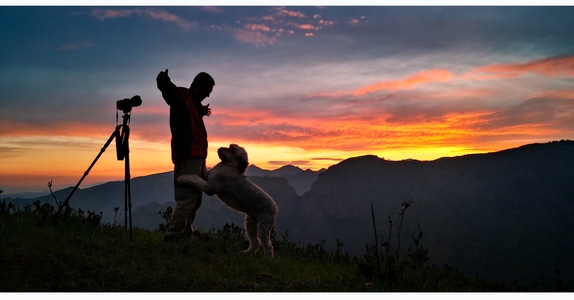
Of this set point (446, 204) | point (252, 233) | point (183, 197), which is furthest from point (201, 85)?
point (446, 204)

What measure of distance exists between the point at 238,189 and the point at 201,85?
241 cm

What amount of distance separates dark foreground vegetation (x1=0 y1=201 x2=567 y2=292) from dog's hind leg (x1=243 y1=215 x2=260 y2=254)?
14.9 inches

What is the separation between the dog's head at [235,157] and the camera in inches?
328

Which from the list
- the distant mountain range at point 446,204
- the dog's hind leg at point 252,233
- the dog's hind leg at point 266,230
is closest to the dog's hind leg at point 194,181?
the dog's hind leg at point 252,233

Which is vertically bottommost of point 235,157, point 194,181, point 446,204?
point 446,204

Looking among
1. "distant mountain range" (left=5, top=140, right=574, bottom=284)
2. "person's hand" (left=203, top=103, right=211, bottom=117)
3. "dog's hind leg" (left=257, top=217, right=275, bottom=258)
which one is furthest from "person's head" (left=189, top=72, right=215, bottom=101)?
"distant mountain range" (left=5, top=140, right=574, bottom=284)

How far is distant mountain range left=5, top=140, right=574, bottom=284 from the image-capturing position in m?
89.8

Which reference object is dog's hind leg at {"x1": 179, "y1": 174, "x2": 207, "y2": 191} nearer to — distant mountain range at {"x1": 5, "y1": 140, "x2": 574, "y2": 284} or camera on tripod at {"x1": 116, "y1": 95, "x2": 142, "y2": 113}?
camera on tripod at {"x1": 116, "y1": 95, "x2": 142, "y2": 113}

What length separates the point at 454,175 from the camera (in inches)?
5773

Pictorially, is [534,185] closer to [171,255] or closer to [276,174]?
[276,174]

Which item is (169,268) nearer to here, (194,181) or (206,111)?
(194,181)

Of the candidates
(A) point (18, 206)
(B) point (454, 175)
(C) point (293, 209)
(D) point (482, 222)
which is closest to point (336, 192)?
(C) point (293, 209)

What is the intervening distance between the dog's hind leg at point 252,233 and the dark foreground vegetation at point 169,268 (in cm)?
38

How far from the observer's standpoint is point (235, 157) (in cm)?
836
